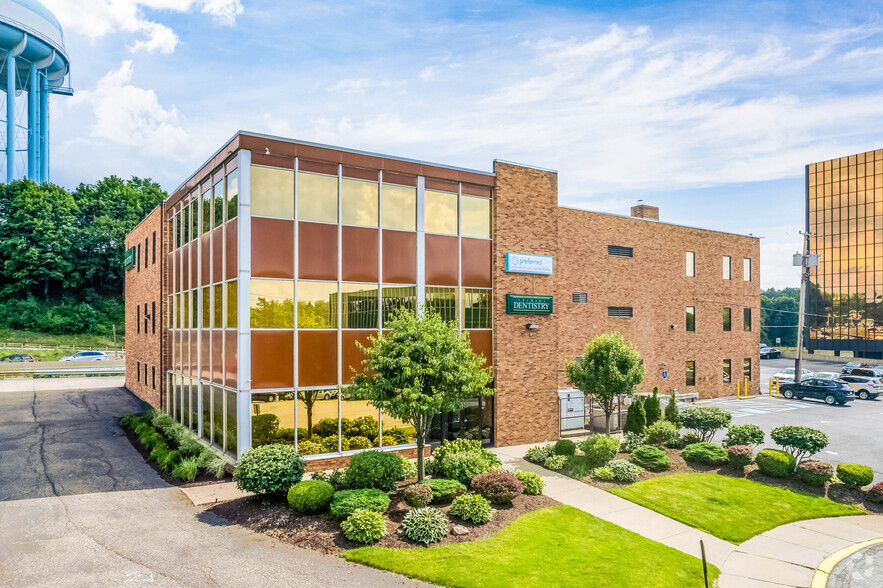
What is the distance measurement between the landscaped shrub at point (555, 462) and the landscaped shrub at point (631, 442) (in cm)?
296

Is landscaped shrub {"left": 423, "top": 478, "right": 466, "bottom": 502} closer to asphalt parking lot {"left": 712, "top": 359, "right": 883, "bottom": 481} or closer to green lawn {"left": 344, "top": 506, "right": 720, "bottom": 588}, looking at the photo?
green lawn {"left": 344, "top": 506, "right": 720, "bottom": 588}

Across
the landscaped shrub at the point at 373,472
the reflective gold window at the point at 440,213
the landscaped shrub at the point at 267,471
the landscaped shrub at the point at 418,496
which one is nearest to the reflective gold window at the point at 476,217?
the reflective gold window at the point at 440,213

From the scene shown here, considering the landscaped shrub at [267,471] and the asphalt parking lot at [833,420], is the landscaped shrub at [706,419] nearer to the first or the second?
the asphalt parking lot at [833,420]

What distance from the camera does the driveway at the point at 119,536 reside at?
34.7 ft

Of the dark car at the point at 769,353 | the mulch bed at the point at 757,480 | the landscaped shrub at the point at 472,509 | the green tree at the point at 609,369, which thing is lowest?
the dark car at the point at 769,353

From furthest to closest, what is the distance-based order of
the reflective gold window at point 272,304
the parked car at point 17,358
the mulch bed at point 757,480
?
the parked car at point 17,358 < the reflective gold window at point 272,304 < the mulch bed at point 757,480

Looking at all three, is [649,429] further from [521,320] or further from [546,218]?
[546,218]

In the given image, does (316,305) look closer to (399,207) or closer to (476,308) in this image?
(399,207)

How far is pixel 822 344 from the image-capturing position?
80750 mm

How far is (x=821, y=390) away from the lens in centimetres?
3528

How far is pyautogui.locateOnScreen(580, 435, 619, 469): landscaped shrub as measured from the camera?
60.3 feet

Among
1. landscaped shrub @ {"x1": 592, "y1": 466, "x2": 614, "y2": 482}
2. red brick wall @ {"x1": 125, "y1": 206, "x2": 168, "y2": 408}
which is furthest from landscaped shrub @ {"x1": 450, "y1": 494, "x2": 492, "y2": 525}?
red brick wall @ {"x1": 125, "y1": 206, "x2": 168, "y2": 408}

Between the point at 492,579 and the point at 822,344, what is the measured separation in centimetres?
8872

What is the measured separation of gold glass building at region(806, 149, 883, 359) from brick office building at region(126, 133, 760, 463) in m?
69.5
